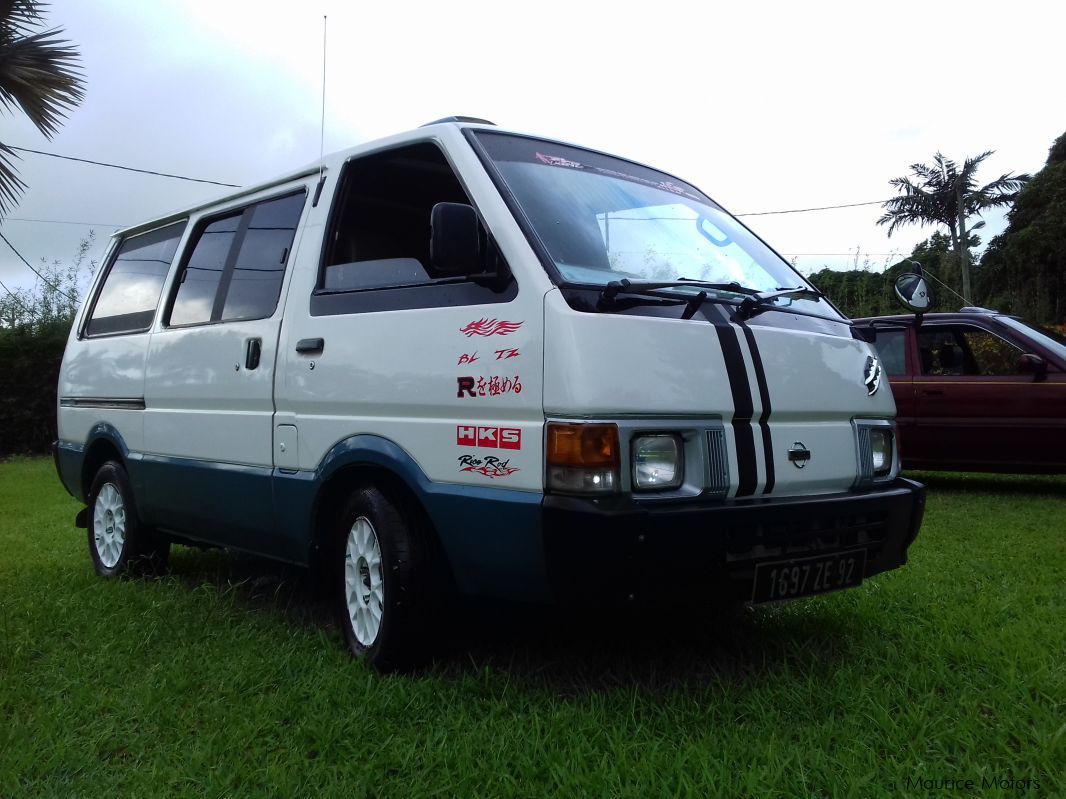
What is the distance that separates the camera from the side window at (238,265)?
14.0 feet

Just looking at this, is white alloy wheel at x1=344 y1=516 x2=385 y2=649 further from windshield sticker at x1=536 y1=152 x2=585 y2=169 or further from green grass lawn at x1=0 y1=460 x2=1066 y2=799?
windshield sticker at x1=536 y1=152 x2=585 y2=169

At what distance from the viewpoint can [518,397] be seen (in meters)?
3.00

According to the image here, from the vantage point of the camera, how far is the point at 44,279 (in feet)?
55.7

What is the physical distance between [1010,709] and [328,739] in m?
2.16

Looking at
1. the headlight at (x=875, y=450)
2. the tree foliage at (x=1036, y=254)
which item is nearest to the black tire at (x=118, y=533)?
the headlight at (x=875, y=450)

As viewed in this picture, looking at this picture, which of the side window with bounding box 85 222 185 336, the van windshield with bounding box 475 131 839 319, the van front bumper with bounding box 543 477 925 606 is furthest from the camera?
the side window with bounding box 85 222 185 336

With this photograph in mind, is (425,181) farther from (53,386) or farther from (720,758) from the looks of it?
(53,386)

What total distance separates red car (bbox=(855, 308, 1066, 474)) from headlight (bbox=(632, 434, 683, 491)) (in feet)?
17.0

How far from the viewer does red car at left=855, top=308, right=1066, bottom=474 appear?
773 centimetres

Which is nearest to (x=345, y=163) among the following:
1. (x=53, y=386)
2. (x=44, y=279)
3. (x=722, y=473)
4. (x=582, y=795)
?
(x=722, y=473)

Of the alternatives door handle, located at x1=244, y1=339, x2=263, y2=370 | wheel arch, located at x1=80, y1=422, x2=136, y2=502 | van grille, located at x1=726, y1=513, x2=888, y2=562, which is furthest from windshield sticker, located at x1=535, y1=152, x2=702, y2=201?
wheel arch, located at x1=80, y1=422, x2=136, y2=502

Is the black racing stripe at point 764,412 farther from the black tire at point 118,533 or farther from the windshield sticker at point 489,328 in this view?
the black tire at point 118,533

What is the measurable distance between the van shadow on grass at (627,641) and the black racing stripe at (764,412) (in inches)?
28.0

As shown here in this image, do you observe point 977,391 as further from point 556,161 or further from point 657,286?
point 657,286
